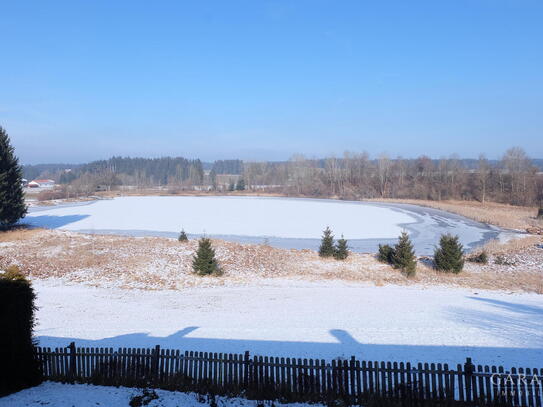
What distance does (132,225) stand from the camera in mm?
48062

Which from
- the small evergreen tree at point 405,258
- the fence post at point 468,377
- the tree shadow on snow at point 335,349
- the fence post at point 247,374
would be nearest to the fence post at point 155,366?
the fence post at point 247,374

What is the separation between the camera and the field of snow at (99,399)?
748 cm

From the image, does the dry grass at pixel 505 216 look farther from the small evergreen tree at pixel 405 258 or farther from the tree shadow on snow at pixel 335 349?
the tree shadow on snow at pixel 335 349

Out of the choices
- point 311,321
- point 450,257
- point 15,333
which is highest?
point 15,333

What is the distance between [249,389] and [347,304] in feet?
31.1

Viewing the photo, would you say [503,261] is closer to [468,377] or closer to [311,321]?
[311,321]

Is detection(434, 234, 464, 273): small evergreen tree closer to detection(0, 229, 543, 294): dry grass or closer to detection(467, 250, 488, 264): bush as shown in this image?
detection(0, 229, 543, 294): dry grass

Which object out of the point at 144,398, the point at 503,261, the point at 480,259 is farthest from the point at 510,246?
the point at 144,398

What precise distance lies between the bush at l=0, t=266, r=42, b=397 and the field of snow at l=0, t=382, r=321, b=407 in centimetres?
29

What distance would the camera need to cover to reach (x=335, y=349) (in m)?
10.9

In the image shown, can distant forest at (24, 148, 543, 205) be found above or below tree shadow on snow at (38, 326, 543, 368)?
above

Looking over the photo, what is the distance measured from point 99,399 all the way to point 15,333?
221 centimetres

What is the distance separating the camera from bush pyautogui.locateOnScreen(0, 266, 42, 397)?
304 inches

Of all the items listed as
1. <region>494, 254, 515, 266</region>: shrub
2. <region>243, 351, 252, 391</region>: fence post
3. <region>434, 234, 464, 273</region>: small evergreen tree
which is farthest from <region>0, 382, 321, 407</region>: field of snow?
<region>494, 254, 515, 266</region>: shrub
